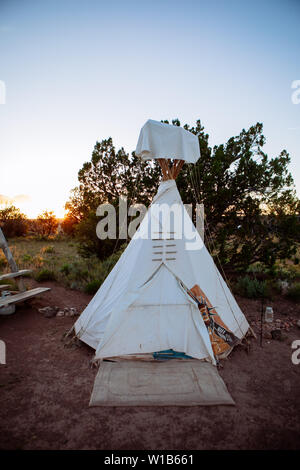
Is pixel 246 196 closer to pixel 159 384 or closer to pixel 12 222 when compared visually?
pixel 159 384

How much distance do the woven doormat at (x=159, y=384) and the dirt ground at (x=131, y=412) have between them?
0.10 m

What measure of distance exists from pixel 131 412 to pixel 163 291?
1633mm

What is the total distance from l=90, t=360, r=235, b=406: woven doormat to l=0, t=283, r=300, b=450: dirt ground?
97 millimetres

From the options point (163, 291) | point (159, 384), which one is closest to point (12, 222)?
point (163, 291)

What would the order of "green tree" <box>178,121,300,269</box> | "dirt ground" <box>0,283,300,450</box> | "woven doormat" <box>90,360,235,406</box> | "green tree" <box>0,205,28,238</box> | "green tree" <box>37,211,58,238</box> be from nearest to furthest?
1. "dirt ground" <box>0,283,300,450</box>
2. "woven doormat" <box>90,360,235,406</box>
3. "green tree" <box>178,121,300,269</box>
4. "green tree" <box>0,205,28,238</box>
5. "green tree" <box>37,211,58,238</box>

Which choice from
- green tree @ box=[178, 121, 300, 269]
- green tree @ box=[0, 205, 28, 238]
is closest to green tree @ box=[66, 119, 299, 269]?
green tree @ box=[178, 121, 300, 269]

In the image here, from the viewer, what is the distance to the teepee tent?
3557 millimetres

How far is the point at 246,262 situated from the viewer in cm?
684

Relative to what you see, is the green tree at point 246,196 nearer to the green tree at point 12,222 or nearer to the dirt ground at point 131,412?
the dirt ground at point 131,412

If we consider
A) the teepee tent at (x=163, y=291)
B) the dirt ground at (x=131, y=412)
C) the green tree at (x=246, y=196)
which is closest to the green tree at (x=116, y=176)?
the green tree at (x=246, y=196)

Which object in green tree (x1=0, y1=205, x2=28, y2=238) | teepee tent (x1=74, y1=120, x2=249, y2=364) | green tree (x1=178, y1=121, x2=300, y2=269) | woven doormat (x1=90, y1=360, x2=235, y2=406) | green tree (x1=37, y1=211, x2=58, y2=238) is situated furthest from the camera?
green tree (x1=37, y1=211, x2=58, y2=238)

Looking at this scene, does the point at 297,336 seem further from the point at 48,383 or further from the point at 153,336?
the point at 48,383

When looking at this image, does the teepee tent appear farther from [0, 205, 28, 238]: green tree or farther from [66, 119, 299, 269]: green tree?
[0, 205, 28, 238]: green tree
